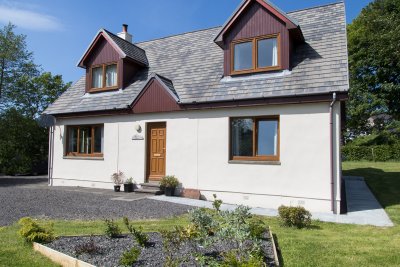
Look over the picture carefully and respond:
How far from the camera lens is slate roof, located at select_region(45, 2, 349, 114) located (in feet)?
36.0

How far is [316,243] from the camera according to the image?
6.52m

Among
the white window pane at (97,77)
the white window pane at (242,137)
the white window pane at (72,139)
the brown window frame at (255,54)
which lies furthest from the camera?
the white window pane at (72,139)

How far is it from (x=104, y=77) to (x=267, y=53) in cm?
857

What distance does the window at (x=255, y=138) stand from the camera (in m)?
11.4

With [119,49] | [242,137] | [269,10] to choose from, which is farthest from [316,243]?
[119,49]

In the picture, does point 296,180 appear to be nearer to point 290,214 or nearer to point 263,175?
point 263,175

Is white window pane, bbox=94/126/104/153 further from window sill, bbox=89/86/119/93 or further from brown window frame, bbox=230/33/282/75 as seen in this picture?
brown window frame, bbox=230/33/282/75

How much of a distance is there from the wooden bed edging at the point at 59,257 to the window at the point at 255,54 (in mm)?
9245

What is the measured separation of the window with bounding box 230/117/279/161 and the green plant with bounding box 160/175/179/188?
264cm

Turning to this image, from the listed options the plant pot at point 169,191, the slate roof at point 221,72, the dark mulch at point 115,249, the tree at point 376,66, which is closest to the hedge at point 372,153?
the tree at point 376,66

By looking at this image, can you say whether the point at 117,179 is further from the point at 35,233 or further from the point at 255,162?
the point at 35,233

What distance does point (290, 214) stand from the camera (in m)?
7.97

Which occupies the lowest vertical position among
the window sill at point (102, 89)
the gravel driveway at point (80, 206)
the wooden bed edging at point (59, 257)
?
the gravel driveway at point (80, 206)

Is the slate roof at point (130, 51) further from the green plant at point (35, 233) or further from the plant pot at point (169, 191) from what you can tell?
the green plant at point (35, 233)
